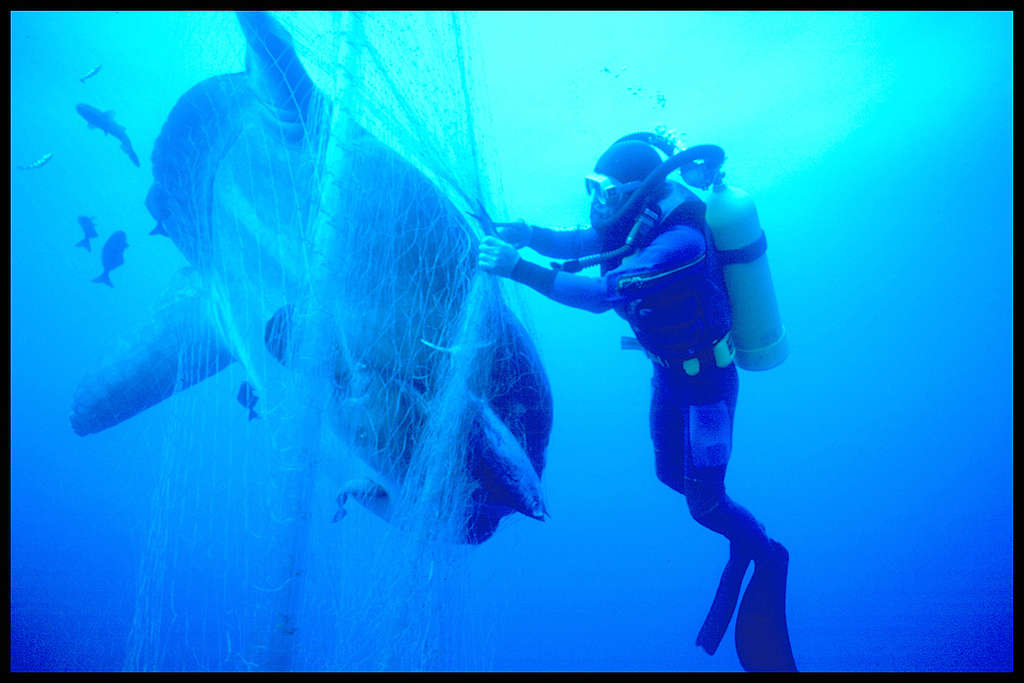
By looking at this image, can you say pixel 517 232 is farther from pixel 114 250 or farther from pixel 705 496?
pixel 114 250

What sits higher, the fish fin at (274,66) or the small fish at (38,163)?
the small fish at (38,163)

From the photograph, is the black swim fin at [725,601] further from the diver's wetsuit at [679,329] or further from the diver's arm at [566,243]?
the diver's arm at [566,243]

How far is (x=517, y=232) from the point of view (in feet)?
11.5

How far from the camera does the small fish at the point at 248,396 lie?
3.29 meters

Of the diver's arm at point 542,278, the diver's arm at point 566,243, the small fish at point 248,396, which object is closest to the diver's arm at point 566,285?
the diver's arm at point 542,278

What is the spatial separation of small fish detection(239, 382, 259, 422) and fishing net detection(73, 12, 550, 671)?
0.69 ft

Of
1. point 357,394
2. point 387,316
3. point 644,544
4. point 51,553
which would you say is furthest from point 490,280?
point 51,553

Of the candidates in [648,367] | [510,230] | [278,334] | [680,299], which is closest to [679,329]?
[680,299]

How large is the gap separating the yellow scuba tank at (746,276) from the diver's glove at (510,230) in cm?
129

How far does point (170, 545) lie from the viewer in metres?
2.47

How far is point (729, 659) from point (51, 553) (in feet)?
135

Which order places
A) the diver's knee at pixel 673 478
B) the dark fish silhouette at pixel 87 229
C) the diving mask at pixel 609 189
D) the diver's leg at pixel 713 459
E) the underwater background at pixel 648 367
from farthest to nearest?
1. the underwater background at pixel 648 367
2. the dark fish silhouette at pixel 87 229
3. the diver's knee at pixel 673 478
4. the diver's leg at pixel 713 459
5. the diving mask at pixel 609 189

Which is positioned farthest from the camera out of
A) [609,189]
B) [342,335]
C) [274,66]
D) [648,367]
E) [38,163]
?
[648,367]

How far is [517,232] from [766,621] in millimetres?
3438
